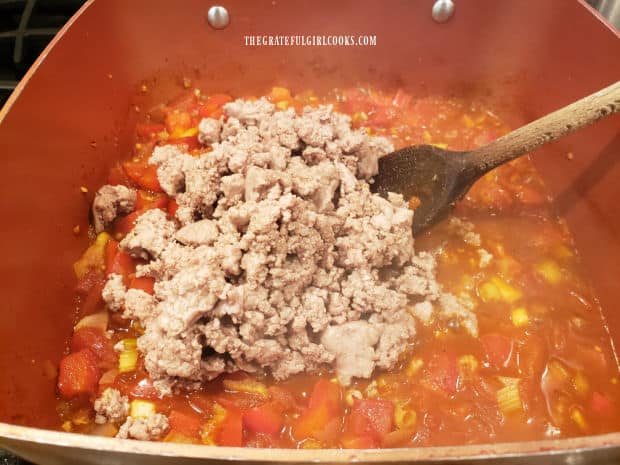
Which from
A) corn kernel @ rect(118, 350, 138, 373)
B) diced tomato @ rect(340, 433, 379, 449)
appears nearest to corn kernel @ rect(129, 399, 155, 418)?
corn kernel @ rect(118, 350, 138, 373)

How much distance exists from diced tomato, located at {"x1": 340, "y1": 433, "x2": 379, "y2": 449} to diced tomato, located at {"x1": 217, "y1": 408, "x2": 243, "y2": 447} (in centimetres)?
48

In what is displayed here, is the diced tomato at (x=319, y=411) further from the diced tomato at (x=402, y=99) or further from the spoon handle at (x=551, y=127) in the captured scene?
the diced tomato at (x=402, y=99)

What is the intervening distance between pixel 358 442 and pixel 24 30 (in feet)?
10.3

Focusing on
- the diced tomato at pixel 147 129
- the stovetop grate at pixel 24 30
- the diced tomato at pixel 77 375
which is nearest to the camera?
the diced tomato at pixel 77 375

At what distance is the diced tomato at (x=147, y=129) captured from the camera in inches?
131

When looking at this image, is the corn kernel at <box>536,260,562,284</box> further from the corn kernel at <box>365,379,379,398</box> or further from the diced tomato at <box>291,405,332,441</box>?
the diced tomato at <box>291,405,332,441</box>

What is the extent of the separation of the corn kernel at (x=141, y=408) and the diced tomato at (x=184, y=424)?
0.33ft

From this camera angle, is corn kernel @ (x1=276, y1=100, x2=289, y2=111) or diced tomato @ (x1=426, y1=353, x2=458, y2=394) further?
corn kernel @ (x1=276, y1=100, x2=289, y2=111)

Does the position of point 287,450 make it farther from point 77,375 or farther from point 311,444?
point 77,375

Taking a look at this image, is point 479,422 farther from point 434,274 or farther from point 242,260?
point 242,260

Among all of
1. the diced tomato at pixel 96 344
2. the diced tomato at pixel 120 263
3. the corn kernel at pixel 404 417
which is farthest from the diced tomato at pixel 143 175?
the corn kernel at pixel 404 417

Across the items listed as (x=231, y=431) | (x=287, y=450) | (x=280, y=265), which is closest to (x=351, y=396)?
(x=231, y=431)

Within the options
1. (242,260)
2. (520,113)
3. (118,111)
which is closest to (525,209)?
(520,113)

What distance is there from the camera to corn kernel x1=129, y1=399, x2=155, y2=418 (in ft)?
7.38
